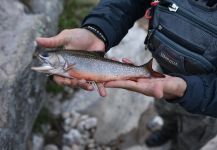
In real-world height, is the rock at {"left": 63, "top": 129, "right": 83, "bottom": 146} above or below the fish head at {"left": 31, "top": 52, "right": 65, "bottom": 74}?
below

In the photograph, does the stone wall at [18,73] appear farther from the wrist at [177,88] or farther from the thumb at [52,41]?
the wrist at [177,88]

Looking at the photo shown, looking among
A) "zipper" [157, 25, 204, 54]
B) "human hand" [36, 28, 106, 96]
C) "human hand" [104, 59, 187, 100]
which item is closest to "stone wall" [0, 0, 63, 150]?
"human hand" [36, 28, 106, 96]

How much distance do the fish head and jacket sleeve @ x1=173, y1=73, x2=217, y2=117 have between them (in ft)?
2.82

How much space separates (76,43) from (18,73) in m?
0.83

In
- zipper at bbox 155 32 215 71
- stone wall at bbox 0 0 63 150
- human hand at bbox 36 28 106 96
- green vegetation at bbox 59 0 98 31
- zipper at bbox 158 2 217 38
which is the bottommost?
green vegetation at bbox 59 0 98 31

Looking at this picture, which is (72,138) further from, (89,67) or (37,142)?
(89,67)

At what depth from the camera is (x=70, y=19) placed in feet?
22.3

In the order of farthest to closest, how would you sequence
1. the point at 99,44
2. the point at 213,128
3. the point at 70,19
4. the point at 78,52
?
the point at 70,19, the point at 213,128, the point at 99,44, the point at 78,52

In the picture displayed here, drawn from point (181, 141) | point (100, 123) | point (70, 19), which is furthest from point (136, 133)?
point (70, 19)

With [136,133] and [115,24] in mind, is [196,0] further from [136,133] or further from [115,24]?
[136,133]

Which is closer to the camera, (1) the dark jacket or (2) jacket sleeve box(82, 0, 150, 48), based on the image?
(1) the dark jacket

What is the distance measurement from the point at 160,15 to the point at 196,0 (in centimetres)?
28

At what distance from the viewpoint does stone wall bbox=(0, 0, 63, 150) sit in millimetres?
3900

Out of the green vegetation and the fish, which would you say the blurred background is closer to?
the green vegetation
